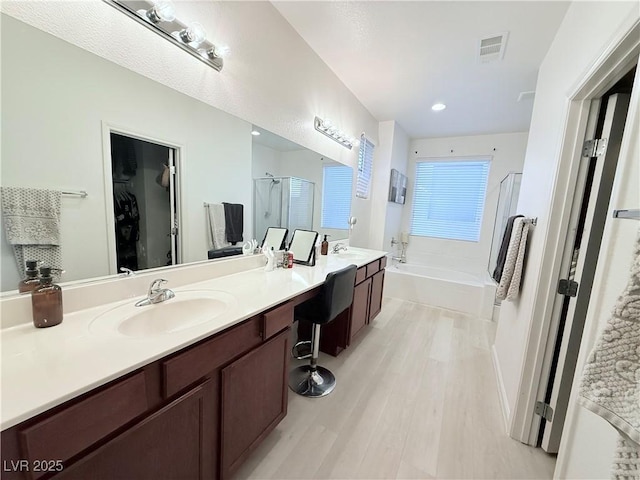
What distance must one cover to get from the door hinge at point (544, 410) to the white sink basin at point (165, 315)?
5.95 feet

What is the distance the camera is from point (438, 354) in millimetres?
A: 2400

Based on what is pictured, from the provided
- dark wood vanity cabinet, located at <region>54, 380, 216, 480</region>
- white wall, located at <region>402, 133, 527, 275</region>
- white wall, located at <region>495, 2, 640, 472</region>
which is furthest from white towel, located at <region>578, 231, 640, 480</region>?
white wall, located at <region>402, 133, 527, 275</region>

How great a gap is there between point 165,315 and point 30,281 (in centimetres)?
44

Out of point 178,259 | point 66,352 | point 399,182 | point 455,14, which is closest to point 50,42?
point 178,259

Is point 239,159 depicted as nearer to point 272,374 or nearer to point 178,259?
point 178,259

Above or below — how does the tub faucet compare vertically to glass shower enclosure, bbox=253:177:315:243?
below

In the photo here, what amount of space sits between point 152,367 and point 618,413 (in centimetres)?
114

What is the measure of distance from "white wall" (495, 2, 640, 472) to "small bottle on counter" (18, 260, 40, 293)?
6.14 feet

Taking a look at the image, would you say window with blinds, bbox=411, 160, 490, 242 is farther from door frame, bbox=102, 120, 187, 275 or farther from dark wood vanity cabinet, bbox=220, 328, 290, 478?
door frame, bbox=102, 120, 187, 275

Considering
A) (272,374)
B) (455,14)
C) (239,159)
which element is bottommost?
(272,374)

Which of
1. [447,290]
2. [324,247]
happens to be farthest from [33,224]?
[447,290]

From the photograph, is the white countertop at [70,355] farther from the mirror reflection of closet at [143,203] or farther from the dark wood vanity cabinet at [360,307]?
the dark wood vanity cabinet at [360,307]

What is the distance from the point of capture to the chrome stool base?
5.94ft

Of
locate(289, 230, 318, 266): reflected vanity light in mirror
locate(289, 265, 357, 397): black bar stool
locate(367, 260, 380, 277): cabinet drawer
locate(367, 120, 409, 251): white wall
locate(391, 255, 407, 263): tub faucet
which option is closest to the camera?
locate(289, 265, 357, 397): black bar stool
